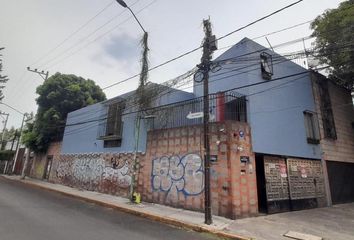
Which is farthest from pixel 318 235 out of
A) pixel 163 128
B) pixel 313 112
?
pixel 313 112

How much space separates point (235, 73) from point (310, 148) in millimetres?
6163

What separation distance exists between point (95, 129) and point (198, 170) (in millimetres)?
10318

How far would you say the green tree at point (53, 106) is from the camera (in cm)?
2277

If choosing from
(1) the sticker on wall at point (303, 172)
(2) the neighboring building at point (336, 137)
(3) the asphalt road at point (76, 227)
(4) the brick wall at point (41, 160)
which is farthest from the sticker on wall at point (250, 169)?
(4) the brick wall at point (41, 160)

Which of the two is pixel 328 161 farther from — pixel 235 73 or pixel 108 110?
pixel 108 110

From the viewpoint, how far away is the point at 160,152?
1248 cm

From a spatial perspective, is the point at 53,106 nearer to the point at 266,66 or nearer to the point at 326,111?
the point at 266,66

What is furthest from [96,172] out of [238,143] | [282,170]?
[282,170]

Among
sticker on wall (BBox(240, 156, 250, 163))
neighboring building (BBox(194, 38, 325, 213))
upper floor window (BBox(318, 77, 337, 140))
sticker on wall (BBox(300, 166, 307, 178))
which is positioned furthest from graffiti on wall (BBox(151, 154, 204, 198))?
upper floor window (BBox(318, 77, 337, 140))

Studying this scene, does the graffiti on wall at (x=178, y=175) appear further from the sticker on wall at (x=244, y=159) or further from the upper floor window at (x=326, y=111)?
the upper floor window at (x=326, y=111)

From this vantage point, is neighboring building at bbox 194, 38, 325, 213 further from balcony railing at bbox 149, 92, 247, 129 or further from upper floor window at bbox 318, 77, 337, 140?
upper floor window at bbox 318, 77, 337, 140

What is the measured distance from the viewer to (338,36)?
13.9 metres

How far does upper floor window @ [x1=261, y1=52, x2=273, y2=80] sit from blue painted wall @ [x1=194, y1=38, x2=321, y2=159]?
0.26m

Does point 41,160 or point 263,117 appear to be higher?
point 263,117
